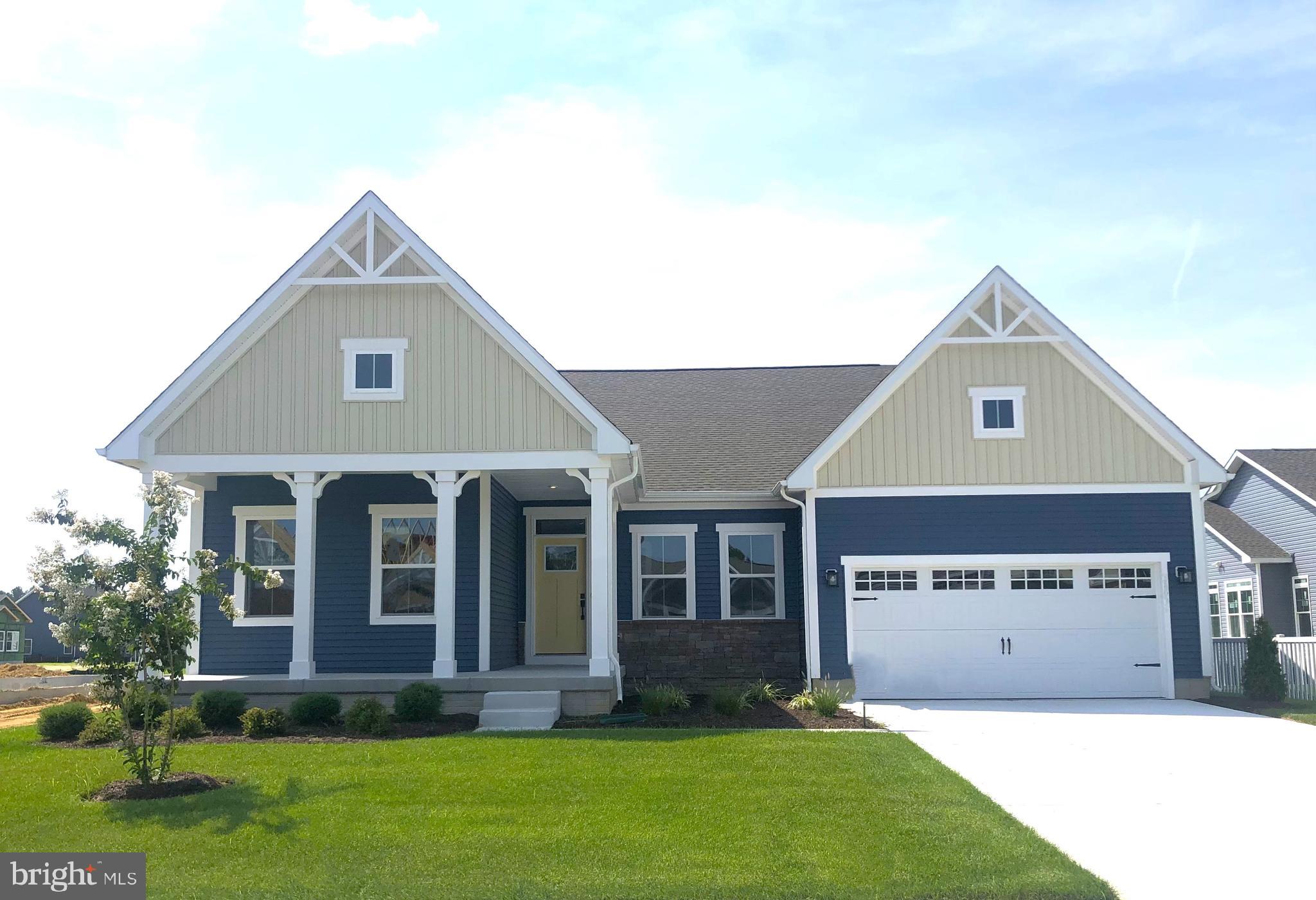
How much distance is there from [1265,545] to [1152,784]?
18.8 m

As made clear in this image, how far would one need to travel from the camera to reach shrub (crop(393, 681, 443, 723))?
13273 mm

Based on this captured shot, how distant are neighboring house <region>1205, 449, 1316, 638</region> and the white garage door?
8.00 meters

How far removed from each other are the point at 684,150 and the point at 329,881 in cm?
866

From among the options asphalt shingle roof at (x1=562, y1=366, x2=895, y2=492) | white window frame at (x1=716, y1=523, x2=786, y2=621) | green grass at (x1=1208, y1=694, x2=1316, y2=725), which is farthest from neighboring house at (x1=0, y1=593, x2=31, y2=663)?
green grass at (x1=1208, y1=694, x2=1316, y2=725)

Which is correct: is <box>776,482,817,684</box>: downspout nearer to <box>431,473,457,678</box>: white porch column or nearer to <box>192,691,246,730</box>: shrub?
<box>431,473,457,678</box>: white porch column

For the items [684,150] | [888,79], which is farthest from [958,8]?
[684,150]

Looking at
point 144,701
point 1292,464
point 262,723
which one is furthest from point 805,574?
point 1292,464

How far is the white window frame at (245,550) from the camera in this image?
54.1ft

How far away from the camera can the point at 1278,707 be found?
15.6 metres

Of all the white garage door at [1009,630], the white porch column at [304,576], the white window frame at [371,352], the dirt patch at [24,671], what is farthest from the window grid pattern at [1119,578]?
the dirt patch at [24,671]

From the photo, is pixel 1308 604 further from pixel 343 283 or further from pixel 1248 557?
pixel 343 283

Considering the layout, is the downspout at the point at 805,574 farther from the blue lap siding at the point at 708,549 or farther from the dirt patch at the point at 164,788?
the dirt patch at the point at 164,788

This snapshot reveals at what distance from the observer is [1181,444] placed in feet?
55.0

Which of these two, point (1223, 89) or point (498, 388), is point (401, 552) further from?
point (1223, 89)
